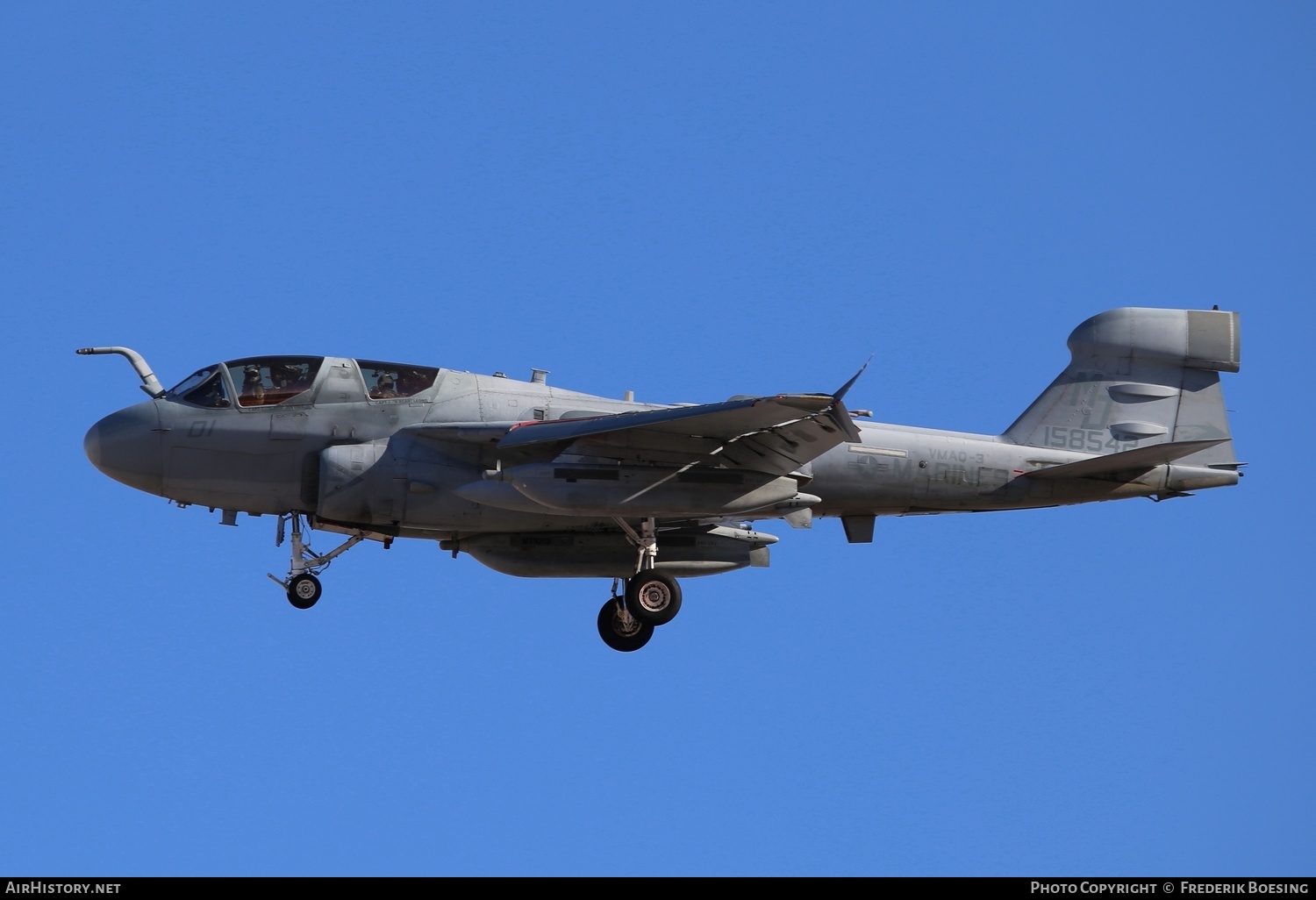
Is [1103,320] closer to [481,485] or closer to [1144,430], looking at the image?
[1144,430]

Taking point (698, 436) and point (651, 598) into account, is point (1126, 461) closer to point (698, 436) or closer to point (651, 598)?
point (698, 436)

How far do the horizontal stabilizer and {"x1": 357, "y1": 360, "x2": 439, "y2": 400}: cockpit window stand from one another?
854cm

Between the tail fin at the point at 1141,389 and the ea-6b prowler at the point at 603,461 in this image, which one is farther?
the tail fin at the point at 1141,389

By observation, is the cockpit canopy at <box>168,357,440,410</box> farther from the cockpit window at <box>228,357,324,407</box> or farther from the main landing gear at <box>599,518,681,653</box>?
the main landing gear at <box>599,518,681,653</box>

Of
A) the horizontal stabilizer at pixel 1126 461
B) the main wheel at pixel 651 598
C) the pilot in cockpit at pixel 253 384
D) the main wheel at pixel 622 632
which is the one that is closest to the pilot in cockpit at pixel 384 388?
the pilot in cockpit at pixel 253 384

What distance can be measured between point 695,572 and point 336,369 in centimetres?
582

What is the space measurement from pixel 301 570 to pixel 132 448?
9.06 feet

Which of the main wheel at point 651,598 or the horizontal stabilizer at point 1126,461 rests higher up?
the horizontal stabilizer at point 1126,461

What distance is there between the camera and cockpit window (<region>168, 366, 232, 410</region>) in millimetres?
24312

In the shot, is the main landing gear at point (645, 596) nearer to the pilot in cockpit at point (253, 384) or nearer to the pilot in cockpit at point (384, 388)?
the pilot in cockpit at point (384, 388)

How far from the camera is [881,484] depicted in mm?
24969

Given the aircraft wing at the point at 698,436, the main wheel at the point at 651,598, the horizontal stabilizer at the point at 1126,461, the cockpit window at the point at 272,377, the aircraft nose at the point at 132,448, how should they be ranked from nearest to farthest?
1. the aircraft wing at the point at 698,436
2. the horizontal stabilizer at the point at 1126,461
3. the aircraft nose at the point at 132,448
4. the cockpit window at the point at 272,377
5. the main wheel at the point at 651,598

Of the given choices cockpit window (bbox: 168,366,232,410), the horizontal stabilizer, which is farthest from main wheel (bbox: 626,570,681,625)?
cockpit window (bbox: 168,366,232,410)

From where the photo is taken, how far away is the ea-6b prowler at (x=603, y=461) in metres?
23.2
